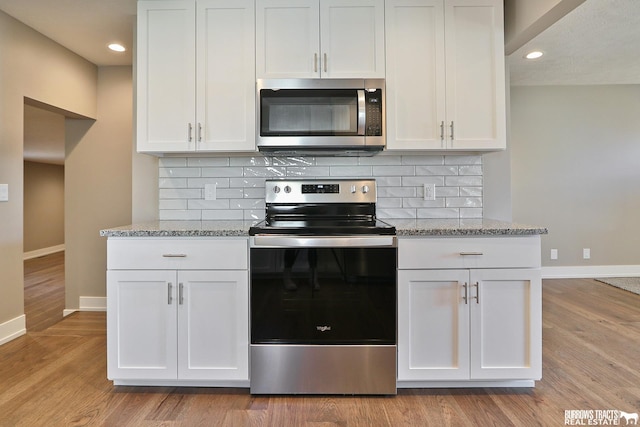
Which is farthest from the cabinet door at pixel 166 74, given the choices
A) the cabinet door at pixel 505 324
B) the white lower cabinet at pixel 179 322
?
the cabinet door at pixel 505 324

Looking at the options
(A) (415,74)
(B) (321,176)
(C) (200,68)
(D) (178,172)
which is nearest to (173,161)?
(D) (178,172)

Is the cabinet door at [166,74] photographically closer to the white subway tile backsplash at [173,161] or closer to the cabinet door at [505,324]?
the white subway tile backsplash at [173,161]

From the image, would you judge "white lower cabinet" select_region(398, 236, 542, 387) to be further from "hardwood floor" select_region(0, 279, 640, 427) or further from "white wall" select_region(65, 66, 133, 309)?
"white wall" select_region(65, 66, 133, 309)

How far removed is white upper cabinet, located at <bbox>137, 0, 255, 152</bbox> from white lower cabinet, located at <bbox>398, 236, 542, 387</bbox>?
1263 mm

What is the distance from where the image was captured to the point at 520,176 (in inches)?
170

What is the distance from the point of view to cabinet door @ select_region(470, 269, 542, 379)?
182 centimetres

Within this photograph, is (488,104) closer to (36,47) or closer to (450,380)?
(450,380)

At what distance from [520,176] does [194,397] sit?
426 cm

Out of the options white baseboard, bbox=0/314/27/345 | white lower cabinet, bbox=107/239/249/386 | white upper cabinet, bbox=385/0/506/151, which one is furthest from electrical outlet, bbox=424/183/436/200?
white baseboard, bbox=0/314/27/345

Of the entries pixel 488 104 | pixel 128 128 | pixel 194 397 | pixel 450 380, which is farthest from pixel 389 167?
pixel 128 128

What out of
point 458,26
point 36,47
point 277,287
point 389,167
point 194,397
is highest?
point 36,47

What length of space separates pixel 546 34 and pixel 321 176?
2.35 m

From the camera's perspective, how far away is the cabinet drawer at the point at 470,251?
1.82 metres

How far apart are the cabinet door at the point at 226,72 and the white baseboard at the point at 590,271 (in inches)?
164
